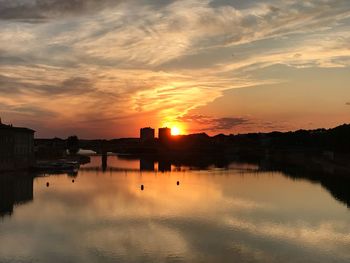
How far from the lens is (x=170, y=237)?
148 ft

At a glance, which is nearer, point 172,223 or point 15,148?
point 172,223

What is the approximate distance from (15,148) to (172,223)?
220 ft

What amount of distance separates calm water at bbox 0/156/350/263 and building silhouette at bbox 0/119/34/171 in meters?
13.6

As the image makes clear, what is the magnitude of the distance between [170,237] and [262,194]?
128 feet

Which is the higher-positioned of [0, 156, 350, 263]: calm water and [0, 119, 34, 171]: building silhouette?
[0, 119, 34, 171]: building silhouette

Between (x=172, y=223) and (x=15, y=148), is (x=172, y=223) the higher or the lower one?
the lower one

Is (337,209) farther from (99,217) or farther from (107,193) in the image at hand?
(107,193)

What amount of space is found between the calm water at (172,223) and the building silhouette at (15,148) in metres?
13.6

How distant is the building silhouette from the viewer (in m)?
104

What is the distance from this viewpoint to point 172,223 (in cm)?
5259

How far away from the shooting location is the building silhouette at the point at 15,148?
104 metres

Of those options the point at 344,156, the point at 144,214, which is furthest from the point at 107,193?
the point at 344,156

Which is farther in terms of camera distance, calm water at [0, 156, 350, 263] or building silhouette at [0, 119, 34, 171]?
building silhouette at [0, 119, 34, 171]

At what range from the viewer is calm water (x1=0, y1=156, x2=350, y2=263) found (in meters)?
39.5
